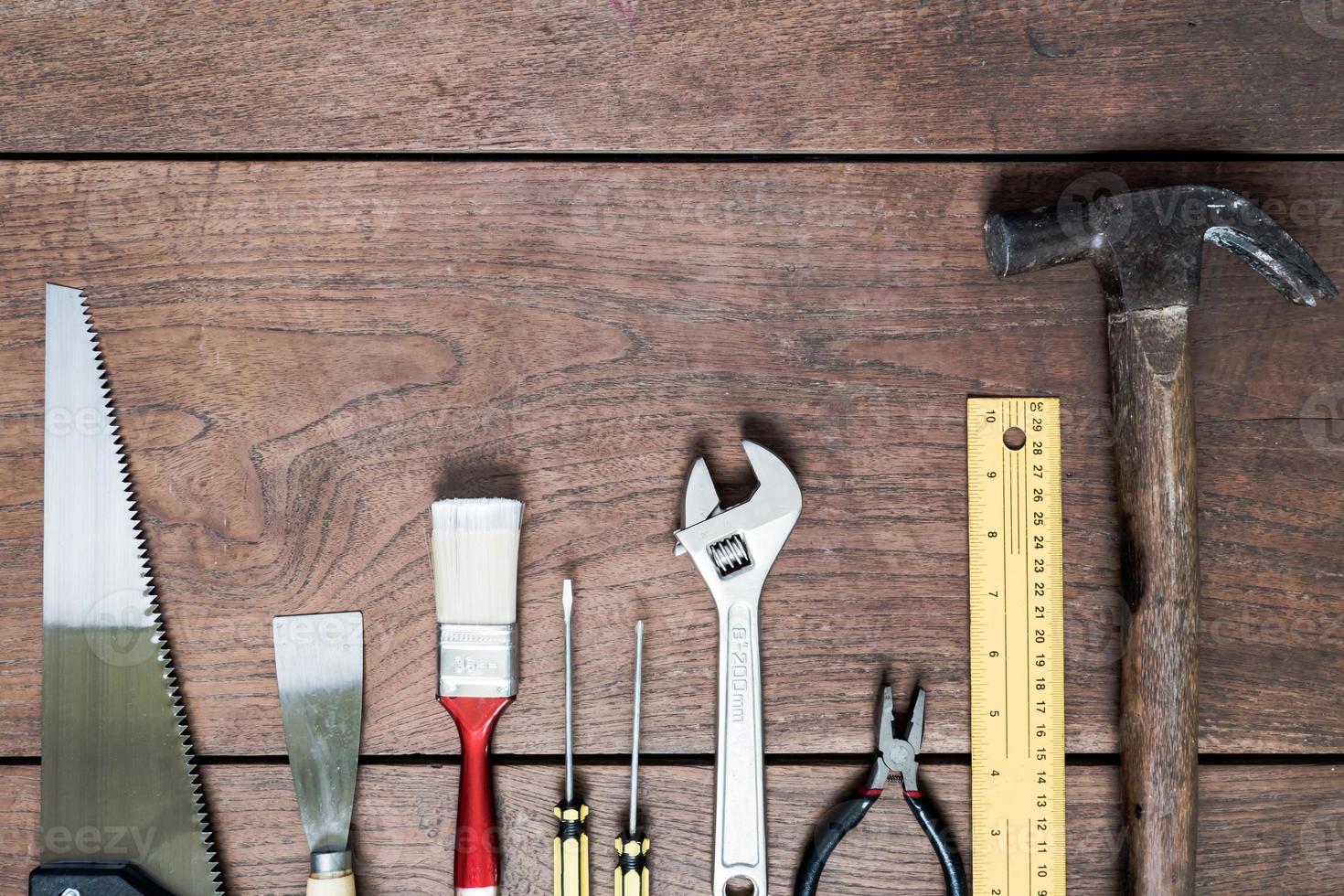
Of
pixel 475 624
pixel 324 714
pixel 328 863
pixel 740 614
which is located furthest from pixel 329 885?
pixel 740 614

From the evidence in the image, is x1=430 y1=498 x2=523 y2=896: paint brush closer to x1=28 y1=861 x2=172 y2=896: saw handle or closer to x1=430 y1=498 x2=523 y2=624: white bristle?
x1=430 y1=498 x2=523 y2=624: white bristle

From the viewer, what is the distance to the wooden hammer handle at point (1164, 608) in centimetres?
85

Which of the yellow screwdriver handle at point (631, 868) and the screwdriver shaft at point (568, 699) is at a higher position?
the screwdriver shaft at point (568, 699)

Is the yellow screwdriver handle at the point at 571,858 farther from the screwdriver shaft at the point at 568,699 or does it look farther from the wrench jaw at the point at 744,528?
the wrench jaw at the point at 744,528

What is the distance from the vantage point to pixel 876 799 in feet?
2.95

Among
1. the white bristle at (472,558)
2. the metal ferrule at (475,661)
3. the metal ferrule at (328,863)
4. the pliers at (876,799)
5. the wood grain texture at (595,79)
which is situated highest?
the wood grain texture at (595,79)

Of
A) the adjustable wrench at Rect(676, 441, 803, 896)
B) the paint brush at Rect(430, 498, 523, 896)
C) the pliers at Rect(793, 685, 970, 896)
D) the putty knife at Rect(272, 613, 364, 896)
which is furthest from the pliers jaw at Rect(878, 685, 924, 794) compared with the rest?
the putty knife at Rect(272, 613, 364, 896)

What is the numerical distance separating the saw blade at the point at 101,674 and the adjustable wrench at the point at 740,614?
51 cm

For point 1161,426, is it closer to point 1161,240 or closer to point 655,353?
point 1161,240

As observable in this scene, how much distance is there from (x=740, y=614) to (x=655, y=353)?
27 centimetres

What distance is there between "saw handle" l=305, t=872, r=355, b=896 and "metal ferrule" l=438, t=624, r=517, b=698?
21 centimetres

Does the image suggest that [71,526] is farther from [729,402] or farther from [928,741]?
[928,741]

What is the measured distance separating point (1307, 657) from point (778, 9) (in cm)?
85

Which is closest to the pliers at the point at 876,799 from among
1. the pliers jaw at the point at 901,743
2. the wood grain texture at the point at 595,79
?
the pliers jaw at the point at 901,743
